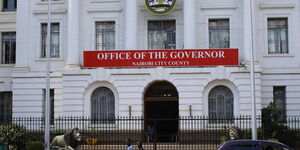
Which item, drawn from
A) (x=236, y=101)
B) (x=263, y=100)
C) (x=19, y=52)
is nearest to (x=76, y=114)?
(x=19, y=52)

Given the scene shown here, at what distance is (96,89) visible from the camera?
34656 millimetres

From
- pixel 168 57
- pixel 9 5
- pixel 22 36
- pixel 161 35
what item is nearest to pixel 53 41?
pixel 22 36

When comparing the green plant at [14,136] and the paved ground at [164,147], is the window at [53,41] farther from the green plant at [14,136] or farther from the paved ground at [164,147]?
the green plant at [14,136]

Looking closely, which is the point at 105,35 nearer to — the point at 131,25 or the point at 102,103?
the point at 131,25

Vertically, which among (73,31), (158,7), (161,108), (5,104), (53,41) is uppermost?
(158,7)

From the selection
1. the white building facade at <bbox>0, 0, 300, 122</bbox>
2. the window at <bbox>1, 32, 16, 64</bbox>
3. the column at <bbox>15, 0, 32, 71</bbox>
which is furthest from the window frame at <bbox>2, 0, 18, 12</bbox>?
the column at <bbox>15, 0, 32, 71</bbox>

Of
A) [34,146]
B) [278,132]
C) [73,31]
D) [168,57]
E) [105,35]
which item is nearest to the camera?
[34,146]

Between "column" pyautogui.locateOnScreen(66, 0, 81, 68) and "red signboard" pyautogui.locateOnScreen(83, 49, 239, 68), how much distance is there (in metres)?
2.12

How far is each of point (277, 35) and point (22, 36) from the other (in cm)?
1934

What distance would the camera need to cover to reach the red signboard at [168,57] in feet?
109

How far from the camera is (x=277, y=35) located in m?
35.9

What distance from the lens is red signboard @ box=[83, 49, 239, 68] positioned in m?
33.1

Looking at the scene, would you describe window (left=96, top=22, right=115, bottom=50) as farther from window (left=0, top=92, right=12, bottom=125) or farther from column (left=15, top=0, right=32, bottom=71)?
window (left=0, top=92, right=12, bottom=125)

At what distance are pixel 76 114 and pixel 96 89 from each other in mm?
2333
